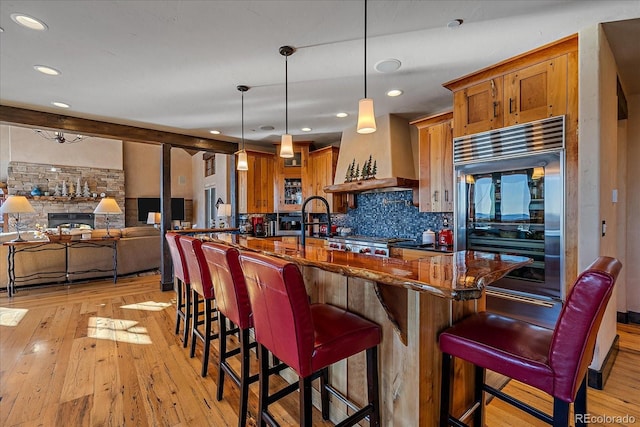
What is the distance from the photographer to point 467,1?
1.82 metres

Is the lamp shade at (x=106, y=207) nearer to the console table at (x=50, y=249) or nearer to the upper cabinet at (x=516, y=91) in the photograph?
the console table at (x=50, y=249)

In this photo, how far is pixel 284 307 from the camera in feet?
3.98

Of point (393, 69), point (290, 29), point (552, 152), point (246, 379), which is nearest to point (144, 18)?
point (290, 29)

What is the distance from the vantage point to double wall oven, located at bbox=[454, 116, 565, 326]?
90.8 inches

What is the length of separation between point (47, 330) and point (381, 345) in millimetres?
3583

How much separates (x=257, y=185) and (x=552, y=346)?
5.05 m

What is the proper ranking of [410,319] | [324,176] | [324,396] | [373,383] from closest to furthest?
[410,319]
[373,383]
[324,396]
[324,176]

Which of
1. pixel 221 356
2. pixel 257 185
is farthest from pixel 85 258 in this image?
pixel 221 356

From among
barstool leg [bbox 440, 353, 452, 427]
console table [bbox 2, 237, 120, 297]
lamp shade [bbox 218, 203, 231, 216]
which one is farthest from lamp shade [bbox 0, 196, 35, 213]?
barstool leg [bbox 440, 353, 452, 427]

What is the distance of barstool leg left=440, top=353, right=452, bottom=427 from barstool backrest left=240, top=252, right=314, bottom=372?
63 centimetres

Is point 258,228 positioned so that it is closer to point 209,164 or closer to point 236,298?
point 236,298

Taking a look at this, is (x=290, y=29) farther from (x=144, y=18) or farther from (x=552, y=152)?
(x=552, y=152)

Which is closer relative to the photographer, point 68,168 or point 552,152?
point 552,152

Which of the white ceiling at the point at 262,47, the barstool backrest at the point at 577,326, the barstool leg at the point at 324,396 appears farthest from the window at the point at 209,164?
the barstool backrest at the point at 577,326
